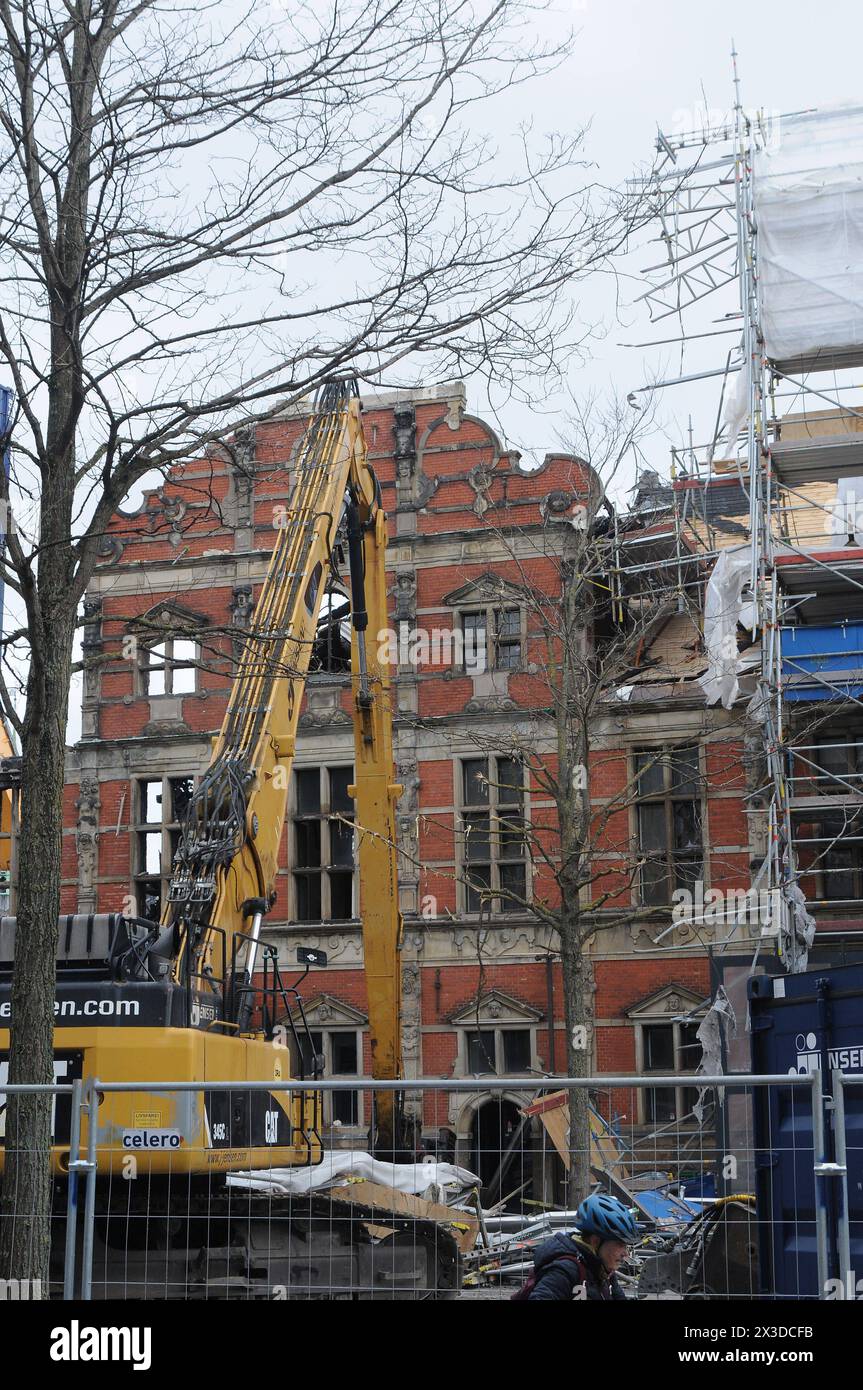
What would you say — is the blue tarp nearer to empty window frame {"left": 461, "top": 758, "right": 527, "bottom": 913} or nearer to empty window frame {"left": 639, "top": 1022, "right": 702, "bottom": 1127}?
empty window frame {"left": 461, "top": 758, "right": 527, "bottom": 913}

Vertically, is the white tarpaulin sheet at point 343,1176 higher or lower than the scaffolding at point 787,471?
lower

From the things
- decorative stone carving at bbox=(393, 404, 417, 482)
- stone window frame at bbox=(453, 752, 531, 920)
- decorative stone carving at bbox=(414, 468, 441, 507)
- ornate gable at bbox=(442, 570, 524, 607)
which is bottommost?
stone window frame at bbox=(453, 752, 531, 920)

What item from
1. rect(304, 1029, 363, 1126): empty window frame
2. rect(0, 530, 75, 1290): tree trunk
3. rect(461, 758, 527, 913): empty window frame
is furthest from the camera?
rect(304, 1029, 363, 1126): empty window frame

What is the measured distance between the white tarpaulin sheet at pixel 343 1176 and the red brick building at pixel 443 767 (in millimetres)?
10249

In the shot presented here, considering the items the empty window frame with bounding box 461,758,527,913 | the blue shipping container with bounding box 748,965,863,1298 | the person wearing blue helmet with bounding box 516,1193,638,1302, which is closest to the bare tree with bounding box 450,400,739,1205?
the empty window frame with bounding box 461,758,527,913

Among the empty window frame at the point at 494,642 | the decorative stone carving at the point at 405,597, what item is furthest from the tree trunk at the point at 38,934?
the decorative stone carving at the point at 405,597

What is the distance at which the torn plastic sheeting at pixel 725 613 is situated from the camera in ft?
71.5

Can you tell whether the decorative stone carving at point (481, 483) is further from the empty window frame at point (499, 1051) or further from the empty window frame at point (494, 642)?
the empty window frame at point (499, 1051)

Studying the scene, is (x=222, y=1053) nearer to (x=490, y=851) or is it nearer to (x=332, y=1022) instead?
(x=332, y=1022)

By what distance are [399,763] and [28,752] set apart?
18.4 meters

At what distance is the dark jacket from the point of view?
549 centimetres

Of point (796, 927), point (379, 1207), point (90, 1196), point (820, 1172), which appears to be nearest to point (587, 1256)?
point (820, 1172)

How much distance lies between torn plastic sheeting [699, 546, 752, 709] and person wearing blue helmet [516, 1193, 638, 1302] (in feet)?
54.1


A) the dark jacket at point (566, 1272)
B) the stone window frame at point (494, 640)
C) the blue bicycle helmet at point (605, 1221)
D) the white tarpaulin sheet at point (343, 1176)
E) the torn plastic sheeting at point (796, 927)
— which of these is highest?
the stone window frame at point (494, 640)
